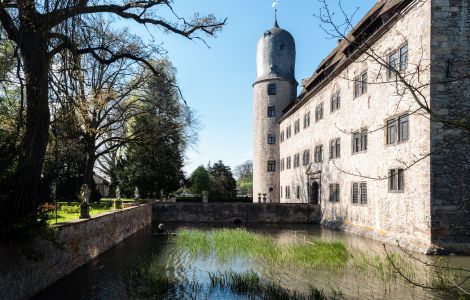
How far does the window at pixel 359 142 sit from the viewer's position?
21203 millimetres

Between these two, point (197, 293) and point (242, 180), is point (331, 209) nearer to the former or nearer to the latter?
point (197, 293)

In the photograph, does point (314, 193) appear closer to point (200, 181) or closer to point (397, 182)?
point (397, 182)

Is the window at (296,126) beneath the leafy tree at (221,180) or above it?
above

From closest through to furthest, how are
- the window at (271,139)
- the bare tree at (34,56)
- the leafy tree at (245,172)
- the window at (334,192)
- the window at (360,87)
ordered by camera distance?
1. the bare tree at (34,56)
2. the window at (360,87)
3. the window at (334,192)
4. the window at (271,139)
5. the leafy tree at (245,172)

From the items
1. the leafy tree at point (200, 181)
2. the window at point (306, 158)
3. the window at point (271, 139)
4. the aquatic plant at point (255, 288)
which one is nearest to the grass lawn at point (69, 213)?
the aquatic plant at point (255, 288)

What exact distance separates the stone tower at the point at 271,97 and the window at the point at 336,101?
1425 centimetres

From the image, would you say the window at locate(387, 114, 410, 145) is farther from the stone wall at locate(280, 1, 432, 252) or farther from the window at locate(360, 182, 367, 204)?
the window at locate(360, 182, 367, 204)

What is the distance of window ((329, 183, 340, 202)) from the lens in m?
25.2

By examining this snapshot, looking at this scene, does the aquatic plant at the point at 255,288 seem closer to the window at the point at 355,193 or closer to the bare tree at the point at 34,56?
the bare tree at the point at 34,56

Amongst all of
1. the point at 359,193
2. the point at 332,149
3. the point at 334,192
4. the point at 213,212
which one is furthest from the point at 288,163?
the point at 359,193

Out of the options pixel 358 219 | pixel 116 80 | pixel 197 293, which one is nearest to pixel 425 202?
pixel 358 219

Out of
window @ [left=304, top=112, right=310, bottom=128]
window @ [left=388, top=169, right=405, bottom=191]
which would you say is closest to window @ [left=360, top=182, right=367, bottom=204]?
window @ [left=388, top=169, right=405, bottom=191]

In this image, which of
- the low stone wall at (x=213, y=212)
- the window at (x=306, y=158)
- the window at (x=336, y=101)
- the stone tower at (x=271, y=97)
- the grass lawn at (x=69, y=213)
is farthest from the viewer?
the stone tower at (x=271, y=97)

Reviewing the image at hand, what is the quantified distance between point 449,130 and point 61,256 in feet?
42.7
